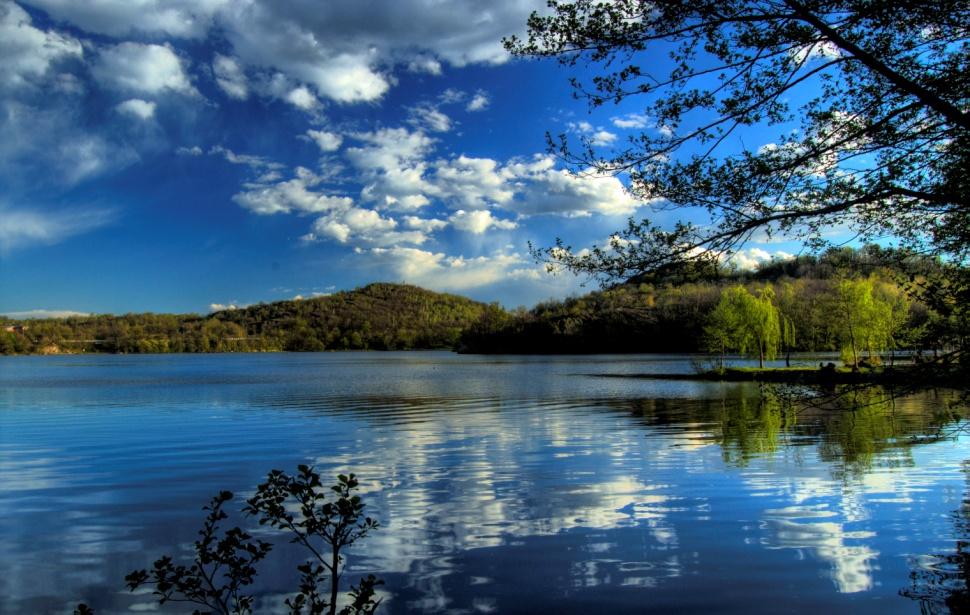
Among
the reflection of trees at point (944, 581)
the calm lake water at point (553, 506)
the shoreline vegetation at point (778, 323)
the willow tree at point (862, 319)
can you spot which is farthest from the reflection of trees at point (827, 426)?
the willow tree at point (862, 319)

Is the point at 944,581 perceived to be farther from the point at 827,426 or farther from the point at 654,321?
the point at 654,321

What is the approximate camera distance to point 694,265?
7.93 meters

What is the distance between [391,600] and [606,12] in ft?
23.8

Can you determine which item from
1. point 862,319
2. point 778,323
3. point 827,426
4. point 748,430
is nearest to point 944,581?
point 748,430

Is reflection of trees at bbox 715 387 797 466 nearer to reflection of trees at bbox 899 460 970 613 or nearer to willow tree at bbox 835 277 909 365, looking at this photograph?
reflection of trees at bbox 899 460 970 613

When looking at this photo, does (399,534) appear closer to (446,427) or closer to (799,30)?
(799,30)

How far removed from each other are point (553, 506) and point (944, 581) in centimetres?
578

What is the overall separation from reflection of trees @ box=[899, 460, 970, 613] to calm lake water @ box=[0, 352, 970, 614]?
0.14ft

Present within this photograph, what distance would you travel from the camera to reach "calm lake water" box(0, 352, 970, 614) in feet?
25.2

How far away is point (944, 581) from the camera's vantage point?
754cm

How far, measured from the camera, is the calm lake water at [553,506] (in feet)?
25.2

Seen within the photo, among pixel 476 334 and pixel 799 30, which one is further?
pixel 476 334

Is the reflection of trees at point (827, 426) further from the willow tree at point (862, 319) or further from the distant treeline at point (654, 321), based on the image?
the distant treeline at point (654, 321)

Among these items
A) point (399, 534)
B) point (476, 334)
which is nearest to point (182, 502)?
point (399, 534)
